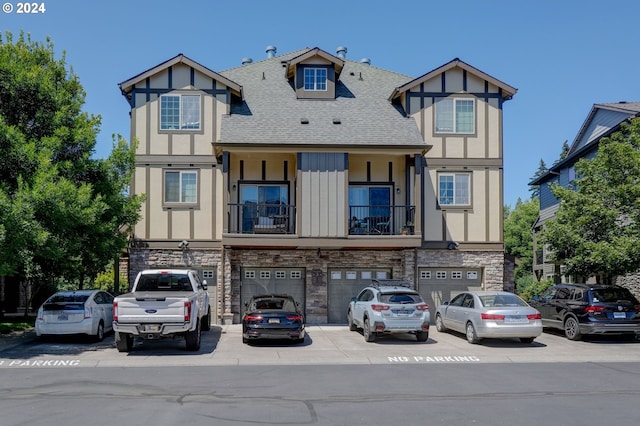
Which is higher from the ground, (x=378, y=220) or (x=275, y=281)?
(x=378, y=220)

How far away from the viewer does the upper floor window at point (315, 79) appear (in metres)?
25.6

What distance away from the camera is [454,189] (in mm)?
24125

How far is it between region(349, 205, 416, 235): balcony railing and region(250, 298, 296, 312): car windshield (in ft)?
18.8

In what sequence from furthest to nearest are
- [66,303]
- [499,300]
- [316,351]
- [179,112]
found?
1. [179,112]
2. [499,300]
3. [66,303]
4. [316,351]

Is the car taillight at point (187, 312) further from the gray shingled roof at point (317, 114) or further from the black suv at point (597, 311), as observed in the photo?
the black suv at point (597, 311)

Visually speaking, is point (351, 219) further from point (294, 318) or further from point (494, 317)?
point (494, 317)

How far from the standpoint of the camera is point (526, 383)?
470 inches

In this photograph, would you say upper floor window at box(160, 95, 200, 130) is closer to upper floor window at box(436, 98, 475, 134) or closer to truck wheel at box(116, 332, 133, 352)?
upper floor window at box(436, 98, 475, 134)

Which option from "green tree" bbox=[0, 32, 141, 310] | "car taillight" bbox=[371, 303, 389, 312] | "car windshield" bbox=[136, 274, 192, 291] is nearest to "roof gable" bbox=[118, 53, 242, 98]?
"green tree" bbox=[0, 32, 141, 310]

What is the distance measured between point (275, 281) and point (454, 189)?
7.60 meters

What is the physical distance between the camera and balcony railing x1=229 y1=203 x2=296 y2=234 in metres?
22.4

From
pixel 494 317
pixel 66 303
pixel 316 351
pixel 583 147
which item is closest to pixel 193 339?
pixel 316 351

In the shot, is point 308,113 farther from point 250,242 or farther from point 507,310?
point 507,310

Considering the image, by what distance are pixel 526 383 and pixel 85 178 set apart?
14.3m
